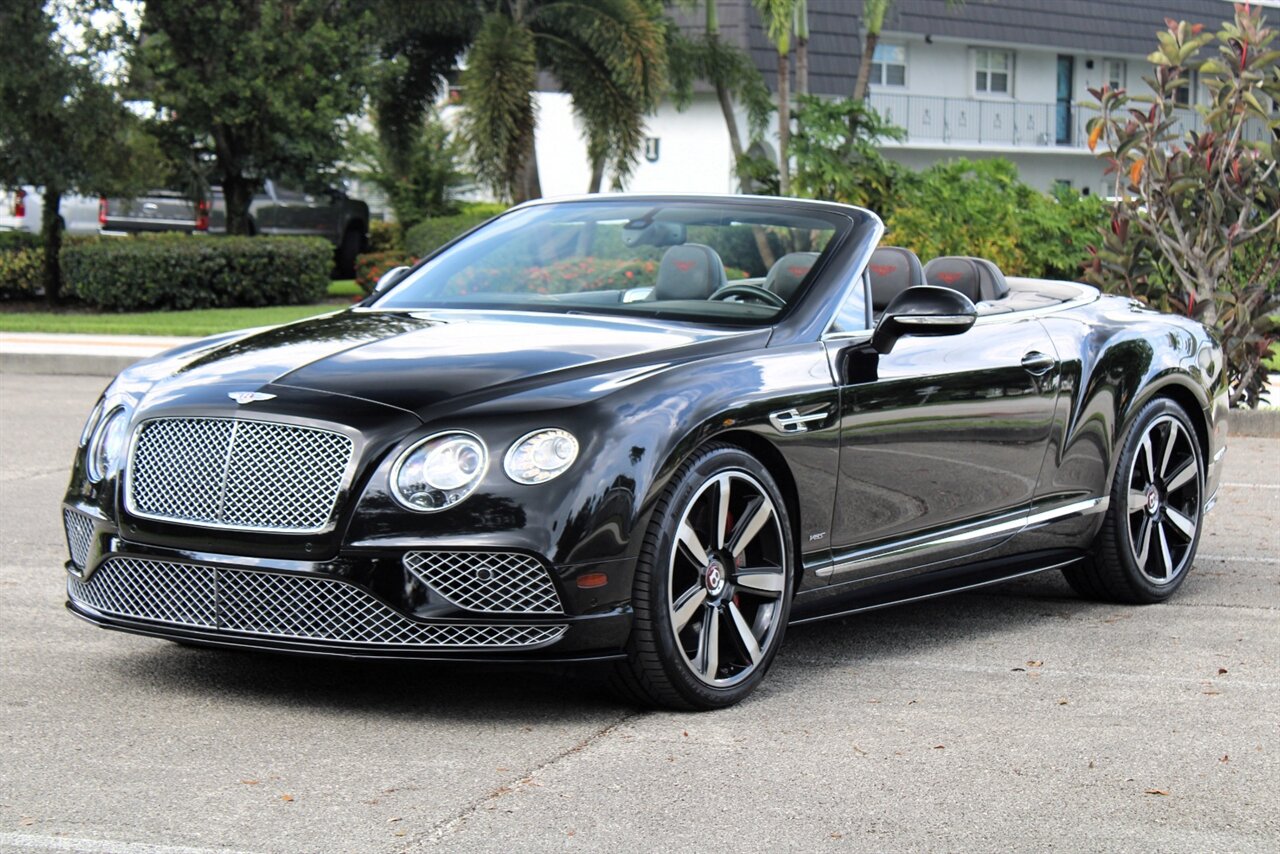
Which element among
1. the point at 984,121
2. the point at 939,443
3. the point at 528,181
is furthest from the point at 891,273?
the point at 984,121

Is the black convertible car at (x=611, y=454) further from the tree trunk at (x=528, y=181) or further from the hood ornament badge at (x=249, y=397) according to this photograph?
the tree trunk at (x=528, y=181)

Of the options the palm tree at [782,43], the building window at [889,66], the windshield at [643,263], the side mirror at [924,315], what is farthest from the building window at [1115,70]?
the side mirror at [924,315]

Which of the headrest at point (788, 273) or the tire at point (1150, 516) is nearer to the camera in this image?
the headrest at point (788, 273)

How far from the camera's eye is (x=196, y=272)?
25.1 meters

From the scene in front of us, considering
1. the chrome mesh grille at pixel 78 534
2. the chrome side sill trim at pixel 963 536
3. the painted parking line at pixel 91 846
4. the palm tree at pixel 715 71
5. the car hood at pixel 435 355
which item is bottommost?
the painted parking line at pixel 91 846

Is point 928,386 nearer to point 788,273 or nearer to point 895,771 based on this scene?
point 788,273

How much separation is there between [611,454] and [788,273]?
4.88 ft

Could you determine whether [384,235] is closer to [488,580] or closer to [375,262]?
[375,262]

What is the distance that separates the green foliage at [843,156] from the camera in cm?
2252

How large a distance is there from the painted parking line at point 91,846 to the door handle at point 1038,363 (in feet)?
12.0

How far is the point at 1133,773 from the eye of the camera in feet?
16.6

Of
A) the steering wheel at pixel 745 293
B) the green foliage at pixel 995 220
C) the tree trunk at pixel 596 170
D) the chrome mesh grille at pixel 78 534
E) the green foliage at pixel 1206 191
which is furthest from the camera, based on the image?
the tree trunk at pixel 596 170

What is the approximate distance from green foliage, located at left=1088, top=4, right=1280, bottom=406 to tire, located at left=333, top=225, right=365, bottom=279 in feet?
65.9

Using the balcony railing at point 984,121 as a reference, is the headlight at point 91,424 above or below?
below
